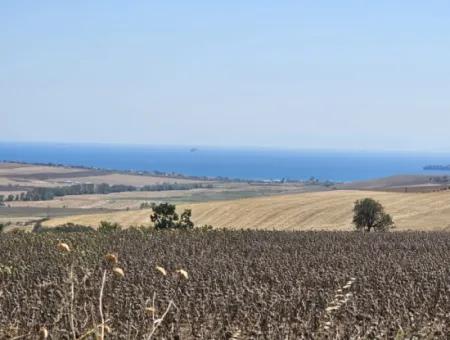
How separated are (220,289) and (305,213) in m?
41.6

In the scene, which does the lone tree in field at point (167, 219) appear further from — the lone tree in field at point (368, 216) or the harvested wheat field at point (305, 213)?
the harvested wheat field at point (305, 213)

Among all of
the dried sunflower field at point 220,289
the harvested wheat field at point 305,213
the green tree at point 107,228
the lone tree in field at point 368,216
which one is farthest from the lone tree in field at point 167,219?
the harvested wheat field at point 305,213

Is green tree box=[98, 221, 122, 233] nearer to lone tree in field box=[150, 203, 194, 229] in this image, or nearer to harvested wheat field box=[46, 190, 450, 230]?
lone tree in field box=[150, 203, 194, 229]

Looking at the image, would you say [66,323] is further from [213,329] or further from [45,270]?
[45,270]

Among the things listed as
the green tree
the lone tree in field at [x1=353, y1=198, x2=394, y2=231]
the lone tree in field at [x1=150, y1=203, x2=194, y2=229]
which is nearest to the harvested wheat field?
the lone tree in field at [x1=353, y1=198, x2=394, y2=231]

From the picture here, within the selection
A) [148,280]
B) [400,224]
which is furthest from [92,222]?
[148,280]

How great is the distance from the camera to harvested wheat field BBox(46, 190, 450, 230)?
152 ft

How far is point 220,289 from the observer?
10.2 metres

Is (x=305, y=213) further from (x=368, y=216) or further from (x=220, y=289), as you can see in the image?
(x=220, y=289)

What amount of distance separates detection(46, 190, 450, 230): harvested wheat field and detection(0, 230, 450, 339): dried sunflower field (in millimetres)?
25602

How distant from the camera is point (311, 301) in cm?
885

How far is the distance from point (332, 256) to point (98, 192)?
398 feet

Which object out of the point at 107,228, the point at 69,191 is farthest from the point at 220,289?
the point at 69,191

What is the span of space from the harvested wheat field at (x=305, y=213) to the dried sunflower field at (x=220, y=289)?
25.6 meters
